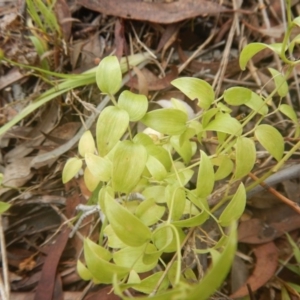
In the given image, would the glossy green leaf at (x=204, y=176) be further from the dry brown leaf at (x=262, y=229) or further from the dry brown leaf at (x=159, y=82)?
the dry brown leaf at (x=159, y=82)

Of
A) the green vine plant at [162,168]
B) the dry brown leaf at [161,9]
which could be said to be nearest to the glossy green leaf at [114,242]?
the green vine plant at [162,168]

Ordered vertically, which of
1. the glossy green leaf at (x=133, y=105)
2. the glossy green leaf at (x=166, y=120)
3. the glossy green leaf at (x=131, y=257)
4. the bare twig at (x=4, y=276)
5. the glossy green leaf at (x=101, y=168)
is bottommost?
the bare twig at (x=4, y=276)

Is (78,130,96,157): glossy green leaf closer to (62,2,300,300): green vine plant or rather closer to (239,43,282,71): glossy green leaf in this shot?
(62,2,300,300): green vine plant

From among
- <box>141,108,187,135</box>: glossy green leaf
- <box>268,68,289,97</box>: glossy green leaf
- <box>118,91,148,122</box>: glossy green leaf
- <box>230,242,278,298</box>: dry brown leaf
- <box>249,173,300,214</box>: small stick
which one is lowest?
<box>230,242,278,298</box>: dry brown leaf

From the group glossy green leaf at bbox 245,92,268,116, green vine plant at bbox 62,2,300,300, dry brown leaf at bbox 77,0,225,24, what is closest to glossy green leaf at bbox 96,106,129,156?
green vine plant at bbox 62,2,300,300

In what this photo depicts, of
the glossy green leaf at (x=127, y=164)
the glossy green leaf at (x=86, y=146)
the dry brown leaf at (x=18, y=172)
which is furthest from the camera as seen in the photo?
the dry brown leaf at (x=18, y=172)

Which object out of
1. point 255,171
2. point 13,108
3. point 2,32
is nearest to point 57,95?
point 13,108

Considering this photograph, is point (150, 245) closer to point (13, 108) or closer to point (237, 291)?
point (237, 291)

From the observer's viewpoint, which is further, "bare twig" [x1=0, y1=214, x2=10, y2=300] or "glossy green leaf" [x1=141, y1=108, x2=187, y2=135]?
"bare twig" [x1=0, y1=214, x2=10, y2=300]
